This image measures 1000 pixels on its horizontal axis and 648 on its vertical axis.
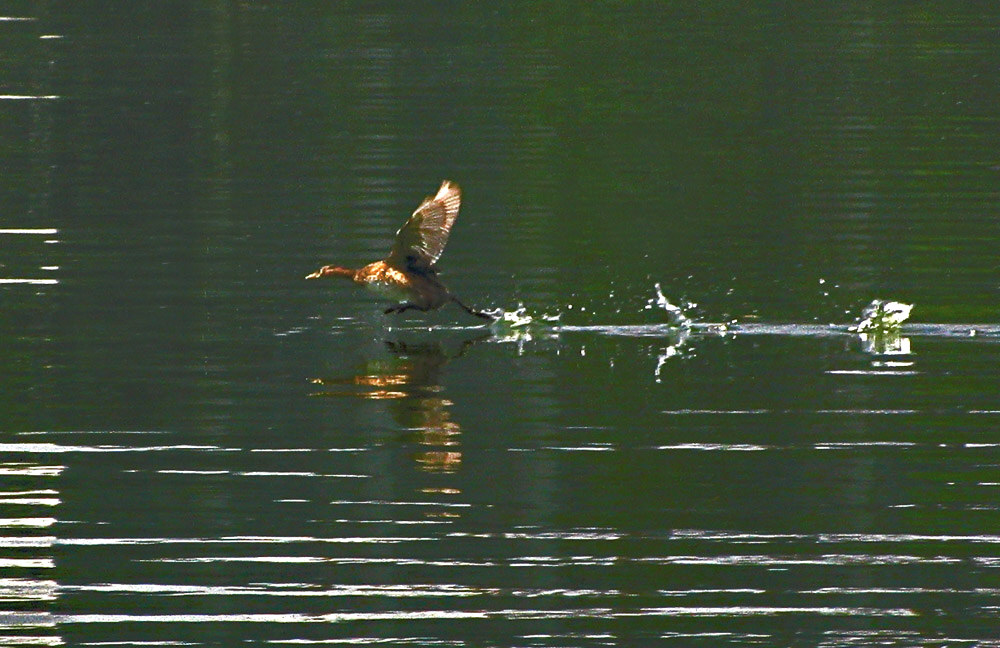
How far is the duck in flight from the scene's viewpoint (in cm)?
1822

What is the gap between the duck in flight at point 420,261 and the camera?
1822cm

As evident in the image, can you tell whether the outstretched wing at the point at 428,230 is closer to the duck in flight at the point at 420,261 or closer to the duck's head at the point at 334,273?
the duck in flight at the point at 420,261

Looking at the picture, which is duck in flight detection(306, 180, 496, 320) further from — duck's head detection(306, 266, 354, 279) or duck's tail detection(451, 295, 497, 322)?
duck's head detection(306, 266, 354, 279)

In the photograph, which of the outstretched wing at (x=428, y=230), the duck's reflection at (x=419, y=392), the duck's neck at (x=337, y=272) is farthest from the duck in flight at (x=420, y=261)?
the duck's reflection at (x=419, y=392)

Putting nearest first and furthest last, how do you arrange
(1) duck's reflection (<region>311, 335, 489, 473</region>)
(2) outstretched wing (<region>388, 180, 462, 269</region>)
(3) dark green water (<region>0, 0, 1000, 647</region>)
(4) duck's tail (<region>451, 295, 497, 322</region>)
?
(3) dark green water (<region>0, 0, 1000, 647</region>) < (1) duck's reflection (<region>311, 335, 489, 473</region>) < (2) outstretched wing (<region>388, 180, 462, 269</region>) < (4) duck's tail (<region>451, 295, 497, 322</region>)

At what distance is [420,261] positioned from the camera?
1842cm

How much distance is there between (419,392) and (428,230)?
243cm

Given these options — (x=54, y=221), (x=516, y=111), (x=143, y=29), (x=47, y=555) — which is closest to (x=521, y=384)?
Result: (x=47, y=555)

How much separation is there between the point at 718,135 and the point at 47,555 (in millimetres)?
25579

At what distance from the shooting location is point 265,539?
12.2 metres

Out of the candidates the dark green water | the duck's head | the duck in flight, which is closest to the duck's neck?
the duck's head

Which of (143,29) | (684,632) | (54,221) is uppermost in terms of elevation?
(143,29)

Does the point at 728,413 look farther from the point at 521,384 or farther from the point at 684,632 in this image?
the point at 684,632

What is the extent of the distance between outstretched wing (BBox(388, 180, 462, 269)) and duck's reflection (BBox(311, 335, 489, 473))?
28.4 inches
